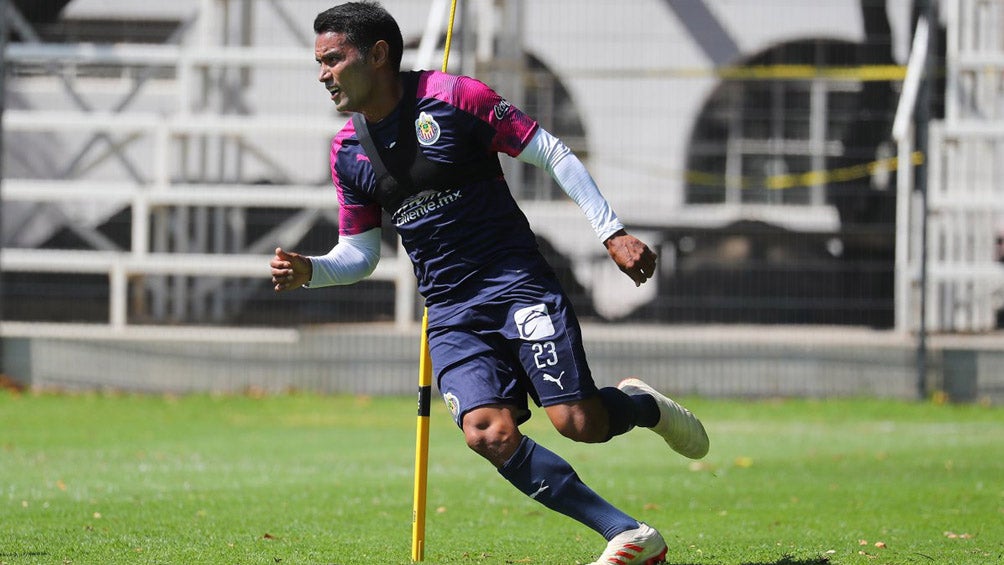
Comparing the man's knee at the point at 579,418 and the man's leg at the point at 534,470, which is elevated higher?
the man's knee at the point at 579,418

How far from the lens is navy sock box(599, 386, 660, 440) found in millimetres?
5758

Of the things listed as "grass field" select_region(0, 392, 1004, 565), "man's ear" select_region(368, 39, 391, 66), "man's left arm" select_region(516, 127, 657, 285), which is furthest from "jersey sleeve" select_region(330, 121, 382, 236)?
"grass field" select_region(0, 392, 1004, 565)

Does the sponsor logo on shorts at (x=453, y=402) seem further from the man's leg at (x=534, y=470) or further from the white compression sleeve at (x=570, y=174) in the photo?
the white compression sleeve at (x=570, y=174)

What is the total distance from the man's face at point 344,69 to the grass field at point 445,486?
179 cm

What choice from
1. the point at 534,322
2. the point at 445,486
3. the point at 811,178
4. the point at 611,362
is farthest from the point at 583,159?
the point at 534,322

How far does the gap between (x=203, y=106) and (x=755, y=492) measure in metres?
9.44

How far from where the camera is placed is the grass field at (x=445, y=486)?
6.30 m

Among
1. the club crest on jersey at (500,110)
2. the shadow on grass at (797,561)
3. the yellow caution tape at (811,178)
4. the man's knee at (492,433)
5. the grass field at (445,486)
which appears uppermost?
the yellow caution tape at (811,178)

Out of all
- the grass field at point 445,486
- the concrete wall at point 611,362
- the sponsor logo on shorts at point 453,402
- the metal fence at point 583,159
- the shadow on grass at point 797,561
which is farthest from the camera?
the metal fence at point 583,159

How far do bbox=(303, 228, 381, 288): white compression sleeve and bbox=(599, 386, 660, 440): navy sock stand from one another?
113cm

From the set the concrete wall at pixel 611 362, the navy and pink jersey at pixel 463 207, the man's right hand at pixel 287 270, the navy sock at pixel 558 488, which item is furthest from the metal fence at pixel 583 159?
the navy sock at pixel 558 488

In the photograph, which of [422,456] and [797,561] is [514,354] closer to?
[422,456]

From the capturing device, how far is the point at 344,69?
5688 mm

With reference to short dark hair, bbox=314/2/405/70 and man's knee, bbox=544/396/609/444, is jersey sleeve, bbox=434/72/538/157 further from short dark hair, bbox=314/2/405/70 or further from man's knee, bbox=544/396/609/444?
man's knee, bbox=544/396/609/444
